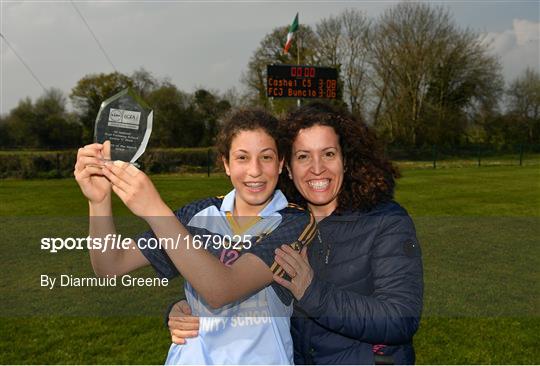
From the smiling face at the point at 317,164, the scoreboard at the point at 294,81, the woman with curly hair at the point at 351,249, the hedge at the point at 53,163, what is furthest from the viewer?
the scoreboard at the point at 294,81

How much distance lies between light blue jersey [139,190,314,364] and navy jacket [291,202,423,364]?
9cm

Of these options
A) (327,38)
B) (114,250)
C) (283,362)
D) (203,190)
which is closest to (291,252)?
(283,362)

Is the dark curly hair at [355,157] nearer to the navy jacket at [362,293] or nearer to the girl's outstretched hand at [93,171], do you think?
the navy jacket at [362,293]

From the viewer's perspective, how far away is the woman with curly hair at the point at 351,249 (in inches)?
60.7

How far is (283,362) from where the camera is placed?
154cm

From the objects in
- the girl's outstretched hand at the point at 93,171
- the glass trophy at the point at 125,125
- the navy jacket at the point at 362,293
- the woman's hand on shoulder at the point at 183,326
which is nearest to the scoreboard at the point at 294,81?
the navy jacket at the point at 362,293

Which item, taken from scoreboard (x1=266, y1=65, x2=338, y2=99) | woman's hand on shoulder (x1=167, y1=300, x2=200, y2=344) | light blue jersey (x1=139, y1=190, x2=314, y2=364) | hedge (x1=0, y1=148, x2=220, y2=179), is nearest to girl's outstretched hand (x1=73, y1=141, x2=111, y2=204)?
light blue jersey (x1=139, y1=190, x2=314, y2=364)

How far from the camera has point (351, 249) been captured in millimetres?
1687

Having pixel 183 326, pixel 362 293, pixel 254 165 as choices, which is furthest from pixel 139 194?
pixel 362 293

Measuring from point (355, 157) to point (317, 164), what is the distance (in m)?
0.16

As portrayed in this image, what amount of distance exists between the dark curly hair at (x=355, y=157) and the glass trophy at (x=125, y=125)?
20.7 inches

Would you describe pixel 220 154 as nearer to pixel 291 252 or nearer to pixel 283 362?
pixel 291 252

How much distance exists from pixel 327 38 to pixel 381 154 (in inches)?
1267

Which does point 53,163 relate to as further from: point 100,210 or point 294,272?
point 294,272
